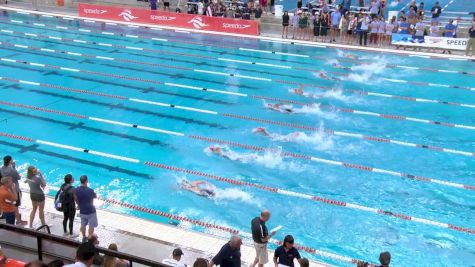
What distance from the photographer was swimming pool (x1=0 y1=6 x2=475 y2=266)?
9.24 m

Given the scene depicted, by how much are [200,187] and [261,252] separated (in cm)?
357

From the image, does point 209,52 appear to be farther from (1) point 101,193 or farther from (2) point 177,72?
(1) point 101,193

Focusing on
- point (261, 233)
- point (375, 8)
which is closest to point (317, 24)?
point (375, 8)

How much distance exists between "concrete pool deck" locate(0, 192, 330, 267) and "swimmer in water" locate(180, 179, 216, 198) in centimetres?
159

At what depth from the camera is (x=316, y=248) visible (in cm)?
840

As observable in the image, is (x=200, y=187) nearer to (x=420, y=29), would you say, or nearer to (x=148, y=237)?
(x=148, y=237)

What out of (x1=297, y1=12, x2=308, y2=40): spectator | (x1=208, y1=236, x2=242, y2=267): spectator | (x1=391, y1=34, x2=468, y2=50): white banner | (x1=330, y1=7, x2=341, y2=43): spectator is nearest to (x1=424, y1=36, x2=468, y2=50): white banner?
(x1=391, y1=34, x2=468, y2=50): white banner

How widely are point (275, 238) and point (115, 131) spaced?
6.10m

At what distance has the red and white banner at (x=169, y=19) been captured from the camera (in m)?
24.1

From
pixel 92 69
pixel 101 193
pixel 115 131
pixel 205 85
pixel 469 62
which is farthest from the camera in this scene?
pixel 469 62

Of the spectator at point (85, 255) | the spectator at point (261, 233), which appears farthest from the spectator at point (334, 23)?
the spectator at point (85, 255)

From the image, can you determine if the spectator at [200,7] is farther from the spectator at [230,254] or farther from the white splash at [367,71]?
the spectator at [230,254]

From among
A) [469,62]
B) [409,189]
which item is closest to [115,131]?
[409,189]

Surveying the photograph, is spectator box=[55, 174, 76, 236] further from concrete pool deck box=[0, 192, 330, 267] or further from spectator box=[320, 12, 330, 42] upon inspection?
spectator box=[320, 12, 330, 42]
